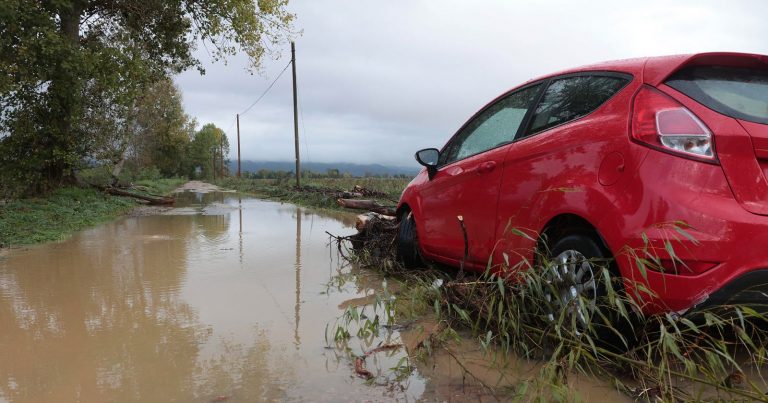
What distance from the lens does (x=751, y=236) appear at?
213cm

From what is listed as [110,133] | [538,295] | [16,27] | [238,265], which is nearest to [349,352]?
[538,295]

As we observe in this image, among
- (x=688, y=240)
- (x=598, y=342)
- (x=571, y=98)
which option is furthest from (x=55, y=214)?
(x=688, y=240)

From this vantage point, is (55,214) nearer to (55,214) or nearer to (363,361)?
(55,214)

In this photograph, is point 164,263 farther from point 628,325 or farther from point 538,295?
point 628,325

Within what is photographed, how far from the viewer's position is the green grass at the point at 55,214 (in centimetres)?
788

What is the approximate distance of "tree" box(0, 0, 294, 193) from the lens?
1140 cm

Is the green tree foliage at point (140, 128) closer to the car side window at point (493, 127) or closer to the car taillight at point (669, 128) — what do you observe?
the car side window at point (493, 127)

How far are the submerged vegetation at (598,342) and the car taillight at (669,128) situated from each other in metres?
0.54

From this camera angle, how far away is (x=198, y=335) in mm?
3359

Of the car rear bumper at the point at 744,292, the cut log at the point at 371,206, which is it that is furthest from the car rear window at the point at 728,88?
the cut log at the point at 371,206

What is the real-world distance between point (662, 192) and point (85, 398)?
9.85 ft

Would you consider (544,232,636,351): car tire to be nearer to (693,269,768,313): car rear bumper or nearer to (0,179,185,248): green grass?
(693,269,768,313): car rear bumper

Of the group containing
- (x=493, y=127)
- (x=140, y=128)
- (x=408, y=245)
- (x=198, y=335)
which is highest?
(x=140, y=128)

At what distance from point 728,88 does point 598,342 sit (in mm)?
1466
